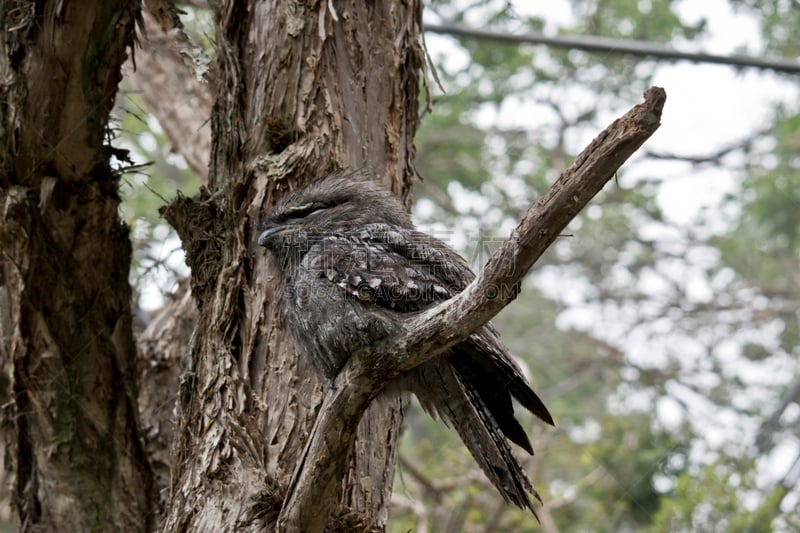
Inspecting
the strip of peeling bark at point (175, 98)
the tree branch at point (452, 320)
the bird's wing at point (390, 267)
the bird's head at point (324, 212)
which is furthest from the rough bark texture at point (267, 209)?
the strip of peeling bark at point (175, 98)

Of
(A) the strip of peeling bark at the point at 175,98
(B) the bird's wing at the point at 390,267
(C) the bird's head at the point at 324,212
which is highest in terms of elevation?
(A) the strip of peeling bark at the point at 175,98

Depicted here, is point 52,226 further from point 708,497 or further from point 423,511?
point 708,497

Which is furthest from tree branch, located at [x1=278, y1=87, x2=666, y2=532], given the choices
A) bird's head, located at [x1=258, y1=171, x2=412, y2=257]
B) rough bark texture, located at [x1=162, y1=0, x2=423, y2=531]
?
bird's head, located at [x1=258, y1=171, x2=412, y2=257]

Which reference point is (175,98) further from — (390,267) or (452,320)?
(452,320)

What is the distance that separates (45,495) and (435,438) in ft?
24.9

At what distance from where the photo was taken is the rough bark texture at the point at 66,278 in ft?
11.2

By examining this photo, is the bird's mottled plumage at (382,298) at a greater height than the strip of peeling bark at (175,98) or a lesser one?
lesser

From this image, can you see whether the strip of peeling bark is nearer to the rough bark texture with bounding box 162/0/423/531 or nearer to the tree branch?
the rough bark texture with bounding box 162/0/423/531

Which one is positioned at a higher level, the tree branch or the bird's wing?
the bird's wing

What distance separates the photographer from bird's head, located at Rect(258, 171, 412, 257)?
3328 mm

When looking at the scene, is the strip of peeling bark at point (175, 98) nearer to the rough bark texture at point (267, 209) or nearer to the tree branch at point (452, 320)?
the rough bark texture at point (267, 209)

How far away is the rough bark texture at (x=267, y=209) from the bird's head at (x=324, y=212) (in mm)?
147

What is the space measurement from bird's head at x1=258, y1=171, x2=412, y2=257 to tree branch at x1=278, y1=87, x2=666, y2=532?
72 cm

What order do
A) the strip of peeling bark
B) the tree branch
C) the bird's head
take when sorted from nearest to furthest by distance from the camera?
the tree branch
the bird's head
the strip of peeling bark
